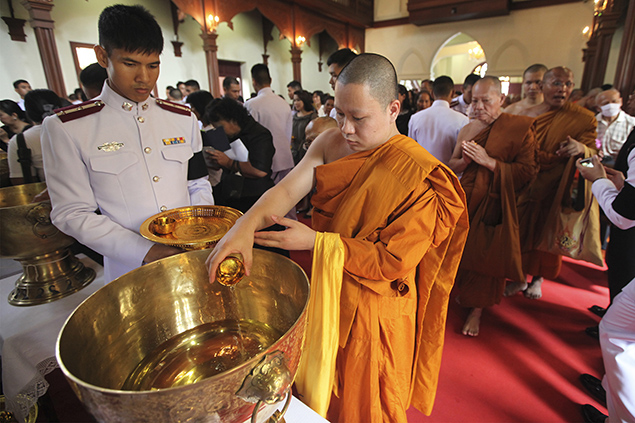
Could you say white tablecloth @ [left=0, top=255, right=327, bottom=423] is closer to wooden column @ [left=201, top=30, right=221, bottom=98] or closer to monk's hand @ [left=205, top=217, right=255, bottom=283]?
monk's hand @ [left=205, top=217, right=255, bottom=283]

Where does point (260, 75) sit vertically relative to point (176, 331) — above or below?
above

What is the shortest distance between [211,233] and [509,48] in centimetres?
1333

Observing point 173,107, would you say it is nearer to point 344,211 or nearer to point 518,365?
point 344,211

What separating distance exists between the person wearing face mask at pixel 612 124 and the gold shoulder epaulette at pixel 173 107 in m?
4.64

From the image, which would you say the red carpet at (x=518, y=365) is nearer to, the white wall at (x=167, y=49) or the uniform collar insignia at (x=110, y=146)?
the uniform collar insignia at (x=110, y=146)

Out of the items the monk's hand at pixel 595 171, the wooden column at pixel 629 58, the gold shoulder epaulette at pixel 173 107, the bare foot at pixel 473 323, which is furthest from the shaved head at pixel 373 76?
the wooden column at pixel 629 58

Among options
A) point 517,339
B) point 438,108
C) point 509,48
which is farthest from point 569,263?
point 509,48

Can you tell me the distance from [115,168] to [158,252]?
1.23 feet

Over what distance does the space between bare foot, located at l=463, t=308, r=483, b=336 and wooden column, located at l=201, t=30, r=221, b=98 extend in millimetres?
7464

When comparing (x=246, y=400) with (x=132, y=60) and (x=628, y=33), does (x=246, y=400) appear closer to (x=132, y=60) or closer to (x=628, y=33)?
(x=132, y=60)

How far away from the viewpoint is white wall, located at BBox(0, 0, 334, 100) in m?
6.25

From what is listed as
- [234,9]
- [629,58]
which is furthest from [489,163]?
[234,9]

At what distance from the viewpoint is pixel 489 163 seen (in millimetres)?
2205

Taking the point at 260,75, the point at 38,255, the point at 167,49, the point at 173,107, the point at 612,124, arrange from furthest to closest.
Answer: the point at 167,49 < the point at 260,75 < the point at 612,124 < the point at 173,107 < the point at 38,255
